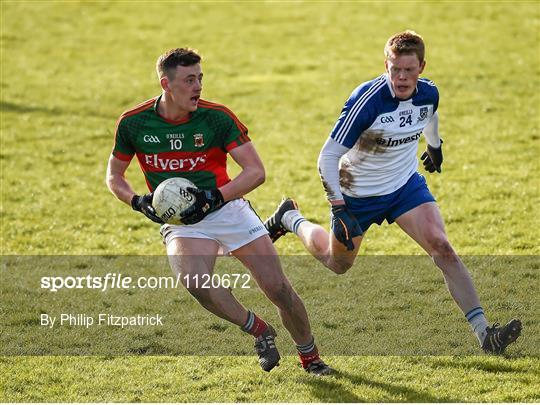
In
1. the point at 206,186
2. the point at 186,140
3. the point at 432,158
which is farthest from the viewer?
the point at 432,158

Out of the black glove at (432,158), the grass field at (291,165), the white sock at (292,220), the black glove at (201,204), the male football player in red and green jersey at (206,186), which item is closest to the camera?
the black glove at (201,204)

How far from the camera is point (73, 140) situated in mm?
17391

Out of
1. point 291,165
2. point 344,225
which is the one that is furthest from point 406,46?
point 291,165

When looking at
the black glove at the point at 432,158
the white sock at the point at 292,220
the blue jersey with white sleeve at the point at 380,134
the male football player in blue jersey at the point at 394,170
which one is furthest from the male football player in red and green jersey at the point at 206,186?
the black glove at the point at 432,158

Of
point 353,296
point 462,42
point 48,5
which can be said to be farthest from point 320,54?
point 353,296

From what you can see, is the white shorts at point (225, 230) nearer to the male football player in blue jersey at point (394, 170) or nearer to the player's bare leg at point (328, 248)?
the male football player in blue jersey at point (394, 170)

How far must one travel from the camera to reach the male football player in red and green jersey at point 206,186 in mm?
8023

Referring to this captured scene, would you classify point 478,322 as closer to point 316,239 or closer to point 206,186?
point 316,239

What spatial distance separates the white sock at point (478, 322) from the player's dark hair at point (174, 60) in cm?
291

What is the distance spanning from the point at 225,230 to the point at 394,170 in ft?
5.16

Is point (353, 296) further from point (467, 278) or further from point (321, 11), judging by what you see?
point (321, 11)

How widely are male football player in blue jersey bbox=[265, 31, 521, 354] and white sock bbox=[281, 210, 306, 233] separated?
97cm

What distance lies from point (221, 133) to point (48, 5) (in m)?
20.6

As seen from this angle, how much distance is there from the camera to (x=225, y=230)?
8234 mm
